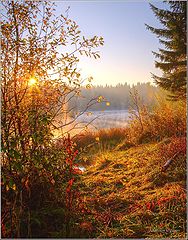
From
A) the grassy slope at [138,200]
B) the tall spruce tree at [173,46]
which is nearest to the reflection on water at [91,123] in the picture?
the grassy slope at [138,200]

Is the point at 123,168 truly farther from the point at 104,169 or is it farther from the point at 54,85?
the point at 54,85

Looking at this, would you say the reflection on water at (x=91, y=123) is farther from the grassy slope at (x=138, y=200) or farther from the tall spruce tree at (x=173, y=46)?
the tall spruce tree at (x=173, y=46)

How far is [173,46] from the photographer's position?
802 centimetres

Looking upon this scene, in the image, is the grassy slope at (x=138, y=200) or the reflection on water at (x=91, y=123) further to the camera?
the reflection on water at (x=91, y=123)

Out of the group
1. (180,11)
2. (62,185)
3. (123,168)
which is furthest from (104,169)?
(180,11)

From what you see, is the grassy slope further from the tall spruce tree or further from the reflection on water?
the tall spruce tree

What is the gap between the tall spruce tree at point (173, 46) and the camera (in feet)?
25.0

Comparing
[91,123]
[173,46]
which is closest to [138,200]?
[173,46]

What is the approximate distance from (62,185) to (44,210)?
0.54m

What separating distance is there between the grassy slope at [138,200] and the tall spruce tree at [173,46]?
3375 mm

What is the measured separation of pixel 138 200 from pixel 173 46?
18.5 feet

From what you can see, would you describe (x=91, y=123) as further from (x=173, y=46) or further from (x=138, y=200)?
(x=138, y=200)

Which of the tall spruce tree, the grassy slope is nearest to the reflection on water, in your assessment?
the grassy slope

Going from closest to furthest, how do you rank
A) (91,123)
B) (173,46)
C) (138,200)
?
(138,200), (173,46), (91,123)
